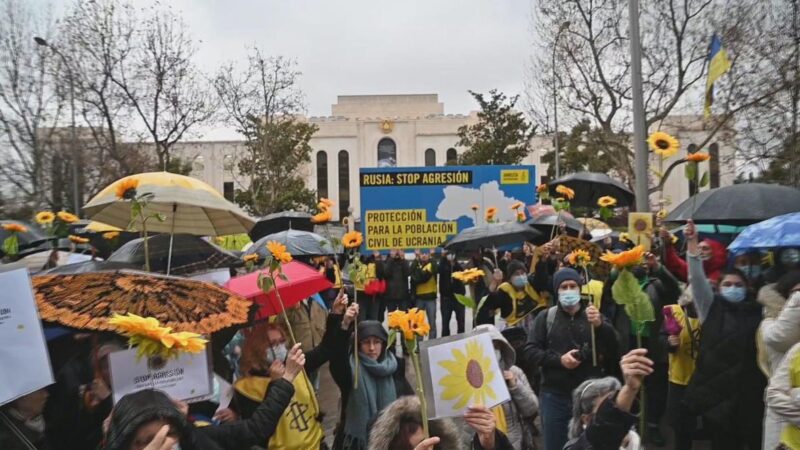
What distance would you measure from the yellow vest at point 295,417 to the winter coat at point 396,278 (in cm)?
851

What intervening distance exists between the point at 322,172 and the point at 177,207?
67287mm

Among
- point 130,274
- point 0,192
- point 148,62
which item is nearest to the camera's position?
point 130,274

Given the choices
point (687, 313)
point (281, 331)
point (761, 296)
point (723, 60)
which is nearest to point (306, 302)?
point (281, 331)

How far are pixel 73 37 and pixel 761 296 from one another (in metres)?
21.1

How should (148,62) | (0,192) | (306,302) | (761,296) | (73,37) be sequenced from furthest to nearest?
(148,62), (73,37), (0,192), (306,302), (761,296)

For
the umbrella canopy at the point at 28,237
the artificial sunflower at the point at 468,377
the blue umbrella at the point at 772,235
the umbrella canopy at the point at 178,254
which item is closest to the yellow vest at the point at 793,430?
the artificial sunflower at the point at 468,377

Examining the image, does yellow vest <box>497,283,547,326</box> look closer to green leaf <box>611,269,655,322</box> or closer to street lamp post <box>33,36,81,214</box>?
green leaf <box>611,269,655,322</box>

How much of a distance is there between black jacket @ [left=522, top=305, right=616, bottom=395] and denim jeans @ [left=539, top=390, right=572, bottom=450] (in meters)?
0.06

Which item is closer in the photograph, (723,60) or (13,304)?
(13,304)

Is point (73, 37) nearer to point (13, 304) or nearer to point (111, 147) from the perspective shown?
point (111, 147)

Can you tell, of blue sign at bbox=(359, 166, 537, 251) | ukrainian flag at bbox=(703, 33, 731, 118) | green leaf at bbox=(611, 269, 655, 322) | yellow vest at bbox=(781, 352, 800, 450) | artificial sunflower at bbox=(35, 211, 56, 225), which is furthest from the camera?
blue sign at bbox=(359, 166, 537, 251)

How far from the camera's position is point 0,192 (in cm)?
1872

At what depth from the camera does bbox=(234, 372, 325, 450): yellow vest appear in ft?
12.9

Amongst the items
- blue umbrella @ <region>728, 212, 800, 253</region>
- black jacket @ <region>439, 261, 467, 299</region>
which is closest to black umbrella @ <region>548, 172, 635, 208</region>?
black jacket @ <region>439, 261, 467, 299</region>
